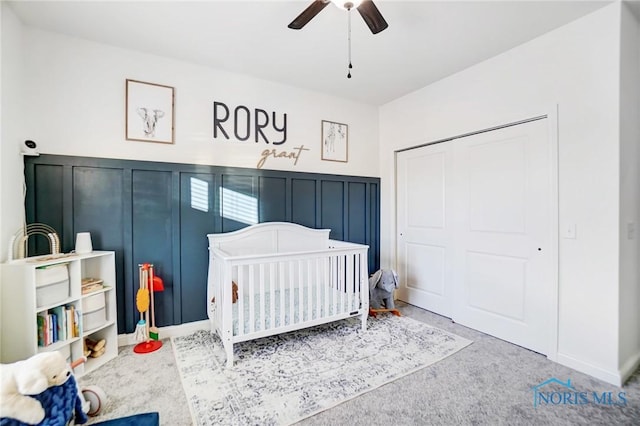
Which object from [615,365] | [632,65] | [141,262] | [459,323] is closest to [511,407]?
[615,365]

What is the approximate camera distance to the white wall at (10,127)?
6.22 ft

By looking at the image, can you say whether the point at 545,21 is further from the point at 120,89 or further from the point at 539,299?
the point at 120,89

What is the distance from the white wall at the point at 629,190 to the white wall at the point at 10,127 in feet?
13.6

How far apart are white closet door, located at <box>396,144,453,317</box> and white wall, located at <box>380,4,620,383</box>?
88cm

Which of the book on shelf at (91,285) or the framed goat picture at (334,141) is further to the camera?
the framed goat picture at (334,141)

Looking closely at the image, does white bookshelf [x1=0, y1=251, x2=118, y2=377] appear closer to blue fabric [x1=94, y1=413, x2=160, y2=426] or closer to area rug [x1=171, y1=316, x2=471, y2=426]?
area rug [x1=171, y1=316, x2=471, y2=426]

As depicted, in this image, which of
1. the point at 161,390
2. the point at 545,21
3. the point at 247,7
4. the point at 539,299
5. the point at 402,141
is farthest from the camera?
the point at 402,141

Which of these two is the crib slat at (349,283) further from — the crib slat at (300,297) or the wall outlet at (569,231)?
the wall outlet at (569,231)

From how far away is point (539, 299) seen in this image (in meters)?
2.37

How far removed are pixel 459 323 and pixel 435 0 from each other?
2839 millimetres

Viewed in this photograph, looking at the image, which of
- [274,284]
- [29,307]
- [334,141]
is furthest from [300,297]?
[334,141]

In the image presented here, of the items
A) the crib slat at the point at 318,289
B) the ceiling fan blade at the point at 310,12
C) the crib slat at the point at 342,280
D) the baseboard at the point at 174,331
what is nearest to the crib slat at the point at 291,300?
the crib slat at the point at 318,289

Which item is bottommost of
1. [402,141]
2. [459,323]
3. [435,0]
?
[459,323]

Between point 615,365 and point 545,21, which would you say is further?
point 545,21
